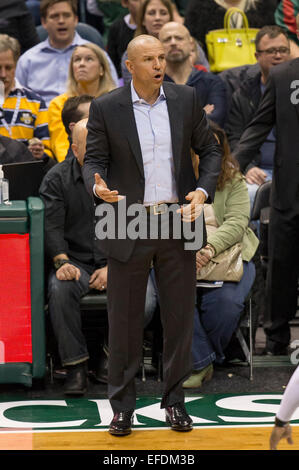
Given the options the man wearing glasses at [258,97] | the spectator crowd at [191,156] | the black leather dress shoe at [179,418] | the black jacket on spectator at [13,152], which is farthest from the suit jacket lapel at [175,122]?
the man wearing glasses at [258,97]

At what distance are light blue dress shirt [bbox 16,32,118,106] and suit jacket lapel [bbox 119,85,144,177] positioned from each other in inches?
124

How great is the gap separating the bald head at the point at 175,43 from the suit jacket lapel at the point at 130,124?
106 inches

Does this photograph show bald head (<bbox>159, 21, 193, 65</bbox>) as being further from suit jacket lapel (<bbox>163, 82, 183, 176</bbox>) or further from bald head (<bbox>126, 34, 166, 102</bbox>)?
bald head (<bbox>126, 34, 166, 102</bbox>)

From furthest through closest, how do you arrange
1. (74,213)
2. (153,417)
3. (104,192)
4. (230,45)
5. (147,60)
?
(230,45), (74,213), (153,417), (147,60), (104,192)

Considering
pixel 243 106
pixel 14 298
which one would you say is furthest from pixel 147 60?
pixel 243 106

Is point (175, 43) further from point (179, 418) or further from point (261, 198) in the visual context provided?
point (179, 418)

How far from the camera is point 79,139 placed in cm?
517

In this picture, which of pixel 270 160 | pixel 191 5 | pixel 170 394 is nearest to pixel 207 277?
pixel 170 394

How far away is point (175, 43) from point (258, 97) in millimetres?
728

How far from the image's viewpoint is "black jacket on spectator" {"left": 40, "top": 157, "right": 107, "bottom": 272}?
5371 mm

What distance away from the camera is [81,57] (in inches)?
259

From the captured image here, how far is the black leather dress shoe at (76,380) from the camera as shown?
5.05m

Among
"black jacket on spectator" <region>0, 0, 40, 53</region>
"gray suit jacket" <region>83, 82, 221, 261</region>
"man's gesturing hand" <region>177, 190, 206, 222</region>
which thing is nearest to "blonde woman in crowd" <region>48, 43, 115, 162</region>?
"black jacket on spectator" <region>0, 0, 40, 53</region>

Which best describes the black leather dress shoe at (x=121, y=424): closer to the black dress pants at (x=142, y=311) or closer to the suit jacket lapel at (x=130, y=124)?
the black dress pants at (x=142, y=311)
